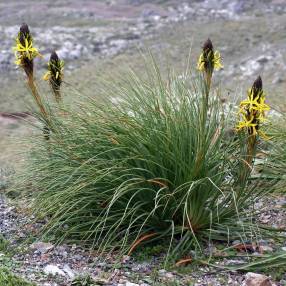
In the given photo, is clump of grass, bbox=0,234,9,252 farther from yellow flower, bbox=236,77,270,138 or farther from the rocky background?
the rocky background

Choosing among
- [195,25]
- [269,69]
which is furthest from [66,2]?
[269,69]

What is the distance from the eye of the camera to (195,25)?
3188cm

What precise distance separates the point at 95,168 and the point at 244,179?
3.49 feet

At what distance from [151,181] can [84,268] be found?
0.74 meters

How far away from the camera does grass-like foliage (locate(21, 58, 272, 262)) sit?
4625 mm

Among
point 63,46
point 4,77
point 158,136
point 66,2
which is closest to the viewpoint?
point 158,136

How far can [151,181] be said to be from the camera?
4.56 m

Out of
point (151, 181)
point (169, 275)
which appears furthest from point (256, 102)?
point (169, 275)

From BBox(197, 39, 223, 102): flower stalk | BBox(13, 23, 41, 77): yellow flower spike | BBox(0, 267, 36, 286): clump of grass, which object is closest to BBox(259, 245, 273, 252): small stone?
BBox(197, 39, 223, 102): flower stalk

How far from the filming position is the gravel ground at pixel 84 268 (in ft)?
13.8

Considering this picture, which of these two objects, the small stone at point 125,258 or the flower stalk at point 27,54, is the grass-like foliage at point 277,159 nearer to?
the small stone at point 125,258

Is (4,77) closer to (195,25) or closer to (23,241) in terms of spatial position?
(195,25)

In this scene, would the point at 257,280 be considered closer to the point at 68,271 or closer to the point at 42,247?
the point at 68,271

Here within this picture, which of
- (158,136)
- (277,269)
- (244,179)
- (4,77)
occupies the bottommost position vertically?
(4,77)
